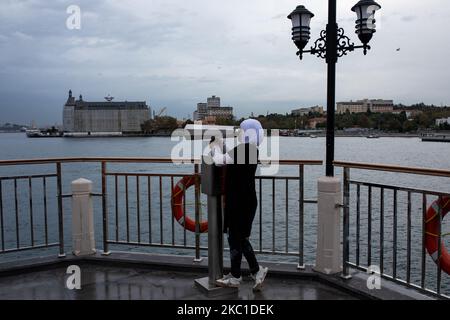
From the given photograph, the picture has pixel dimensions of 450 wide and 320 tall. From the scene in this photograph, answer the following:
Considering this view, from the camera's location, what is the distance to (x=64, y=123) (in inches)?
5586

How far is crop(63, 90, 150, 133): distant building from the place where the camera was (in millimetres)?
133500

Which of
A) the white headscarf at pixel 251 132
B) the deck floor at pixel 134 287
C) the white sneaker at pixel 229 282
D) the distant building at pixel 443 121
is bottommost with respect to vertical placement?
the deck floor at pixel 134 287

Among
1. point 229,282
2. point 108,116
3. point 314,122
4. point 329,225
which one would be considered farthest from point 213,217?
point 108,116

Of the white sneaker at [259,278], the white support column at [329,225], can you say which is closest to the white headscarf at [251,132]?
the white support column at [329,225]

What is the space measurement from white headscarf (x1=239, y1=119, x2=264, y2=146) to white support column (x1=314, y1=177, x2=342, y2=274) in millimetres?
1133

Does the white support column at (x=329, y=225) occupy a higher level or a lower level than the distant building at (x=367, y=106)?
lower

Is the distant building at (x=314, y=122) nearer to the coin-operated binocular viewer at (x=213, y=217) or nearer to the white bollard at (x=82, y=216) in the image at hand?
the white bollard at (x=82, y=216)

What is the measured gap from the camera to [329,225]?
4.62 metres

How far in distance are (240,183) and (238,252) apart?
0.74 metres

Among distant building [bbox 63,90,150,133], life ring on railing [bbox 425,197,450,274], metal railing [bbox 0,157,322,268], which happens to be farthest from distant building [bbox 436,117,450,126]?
life ring on railing [bbox 425,197,450,274]

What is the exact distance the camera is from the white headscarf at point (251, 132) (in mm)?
3915

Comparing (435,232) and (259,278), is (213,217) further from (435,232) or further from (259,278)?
(435,232)

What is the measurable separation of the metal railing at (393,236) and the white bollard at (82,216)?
3.19 meters

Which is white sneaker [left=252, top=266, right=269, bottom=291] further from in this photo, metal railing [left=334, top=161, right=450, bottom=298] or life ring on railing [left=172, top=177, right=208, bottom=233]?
life ring on railing [left=172, top=177, right=208, bottom=233]
